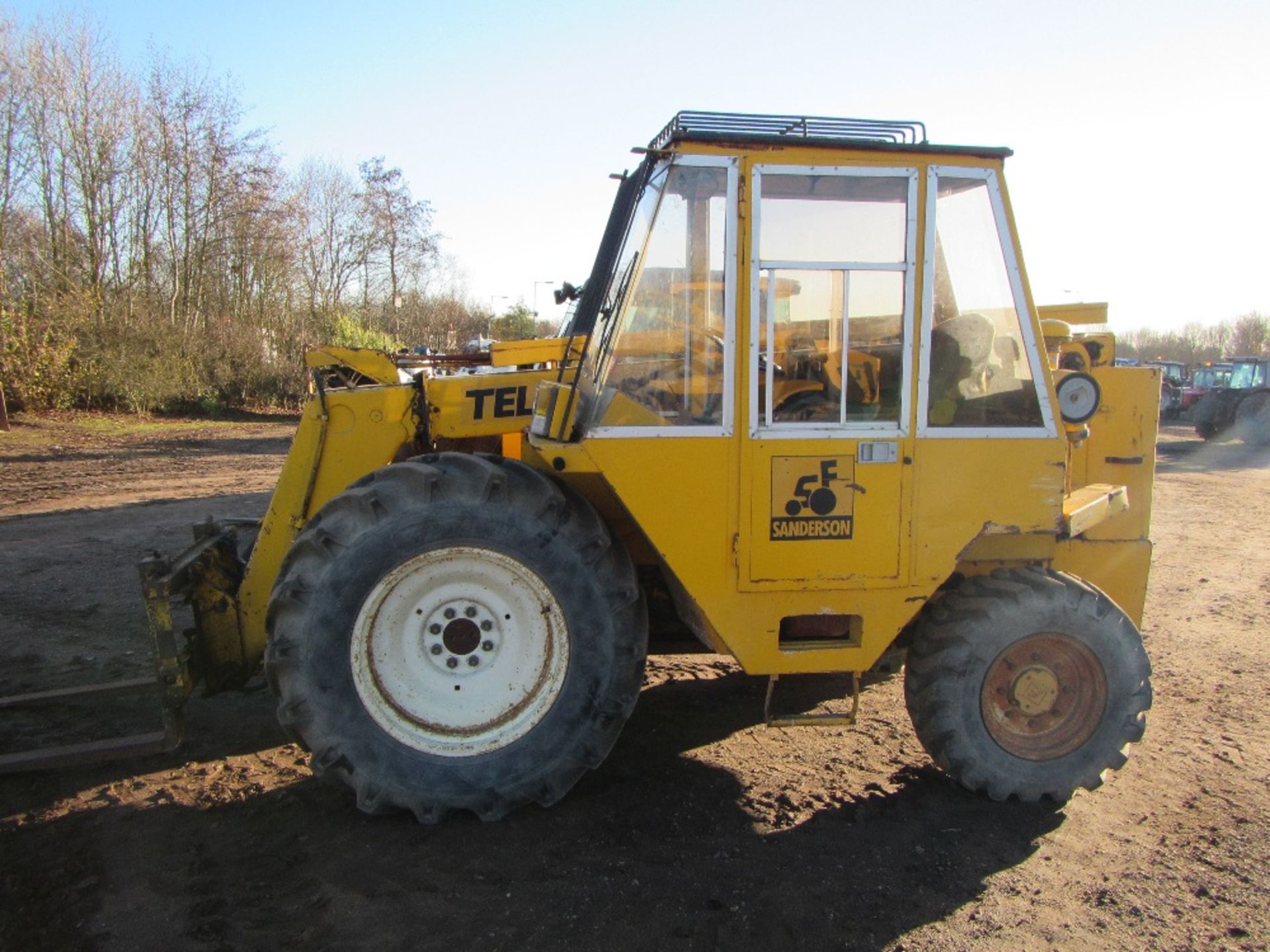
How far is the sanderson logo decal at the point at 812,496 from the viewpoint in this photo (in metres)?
3.77

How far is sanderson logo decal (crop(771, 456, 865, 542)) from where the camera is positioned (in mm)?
3770

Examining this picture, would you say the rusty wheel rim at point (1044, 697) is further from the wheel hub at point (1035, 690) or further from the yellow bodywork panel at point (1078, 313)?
the yellow bodywork panel at point (1078, 313)

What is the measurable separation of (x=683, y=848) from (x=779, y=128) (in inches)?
119

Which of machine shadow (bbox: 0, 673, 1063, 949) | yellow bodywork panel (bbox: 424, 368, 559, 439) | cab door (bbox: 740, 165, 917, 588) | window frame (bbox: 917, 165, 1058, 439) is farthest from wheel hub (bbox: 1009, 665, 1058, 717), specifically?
yellow bodywork panel (bbox: 424, 368, 559, 439)

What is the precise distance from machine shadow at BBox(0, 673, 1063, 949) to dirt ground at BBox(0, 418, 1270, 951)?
0.4 inches

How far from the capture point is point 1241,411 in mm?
23875

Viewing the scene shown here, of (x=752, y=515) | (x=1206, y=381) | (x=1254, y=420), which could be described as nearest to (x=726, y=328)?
(x=752, y=515)

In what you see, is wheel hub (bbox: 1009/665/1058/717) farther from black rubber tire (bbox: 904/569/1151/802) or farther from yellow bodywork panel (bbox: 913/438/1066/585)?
yellow bodywork panel (bbox: 913/438/1066/585)

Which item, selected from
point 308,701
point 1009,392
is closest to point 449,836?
point 308,701

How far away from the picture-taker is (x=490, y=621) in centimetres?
386

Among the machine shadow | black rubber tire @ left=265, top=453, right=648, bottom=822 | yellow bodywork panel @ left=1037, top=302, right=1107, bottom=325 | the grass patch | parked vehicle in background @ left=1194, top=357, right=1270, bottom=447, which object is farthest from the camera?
parked vehicle in background @ left=1194, top=357, right=1270, bottom=447

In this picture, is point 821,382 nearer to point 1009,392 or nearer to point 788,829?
point 1009,392

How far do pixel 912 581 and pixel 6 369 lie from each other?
21002mm

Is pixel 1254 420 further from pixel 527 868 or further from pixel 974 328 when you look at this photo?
pixel 527 868
